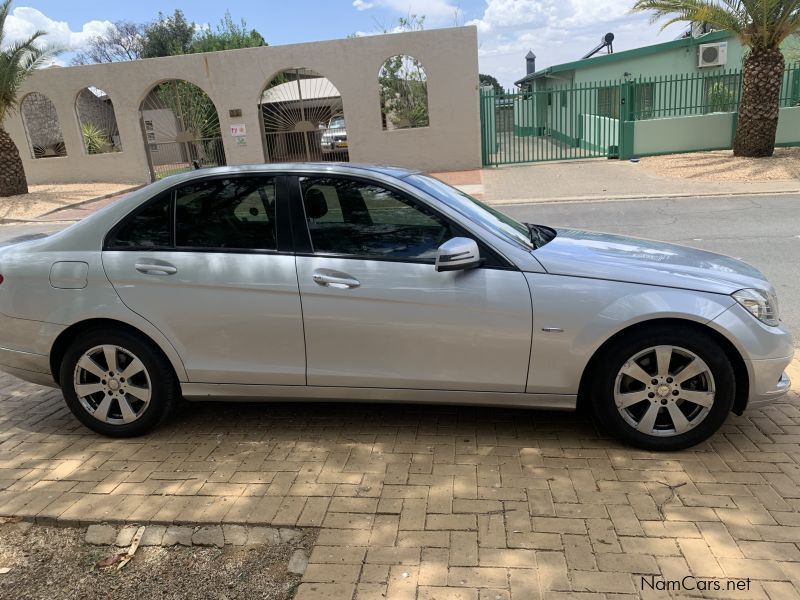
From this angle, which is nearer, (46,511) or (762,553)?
(762,553)

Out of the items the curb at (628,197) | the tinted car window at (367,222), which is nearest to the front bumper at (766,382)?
the tinted car window at (367,222)

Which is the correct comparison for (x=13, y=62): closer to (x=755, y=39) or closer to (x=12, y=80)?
(x=12, y=80)

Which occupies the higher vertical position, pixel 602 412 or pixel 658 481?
pixel 602 412

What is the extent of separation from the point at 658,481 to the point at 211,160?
2166 centimetres

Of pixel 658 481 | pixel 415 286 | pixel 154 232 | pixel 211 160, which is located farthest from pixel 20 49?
pixel 658 481

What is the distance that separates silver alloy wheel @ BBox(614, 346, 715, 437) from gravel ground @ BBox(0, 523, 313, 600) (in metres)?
1.78

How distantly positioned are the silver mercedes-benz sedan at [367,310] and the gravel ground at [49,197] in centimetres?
1528

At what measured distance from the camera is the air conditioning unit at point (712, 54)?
22125 millimetres

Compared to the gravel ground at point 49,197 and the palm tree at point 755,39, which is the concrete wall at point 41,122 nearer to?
the gravel ground at point 49,197

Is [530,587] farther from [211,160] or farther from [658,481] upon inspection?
[211,160]

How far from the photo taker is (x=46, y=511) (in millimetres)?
3078

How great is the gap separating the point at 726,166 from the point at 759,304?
48.3ft

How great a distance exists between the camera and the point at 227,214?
12.0 ft

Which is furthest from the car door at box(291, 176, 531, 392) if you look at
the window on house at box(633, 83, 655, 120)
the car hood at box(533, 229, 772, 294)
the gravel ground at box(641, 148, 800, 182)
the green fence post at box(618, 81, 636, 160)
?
the green fence post at box(618, 81, 636, 160)
